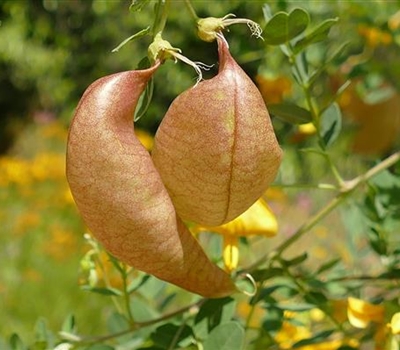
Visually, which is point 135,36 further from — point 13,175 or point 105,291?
point 13,175

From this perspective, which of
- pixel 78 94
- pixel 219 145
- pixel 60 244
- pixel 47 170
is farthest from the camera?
pixel 78 94

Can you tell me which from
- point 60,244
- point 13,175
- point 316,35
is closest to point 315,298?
point 316,35

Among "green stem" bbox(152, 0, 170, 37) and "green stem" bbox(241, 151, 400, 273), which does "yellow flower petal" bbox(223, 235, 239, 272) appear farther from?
"green stem" bbox(152, 0, 170, 37)

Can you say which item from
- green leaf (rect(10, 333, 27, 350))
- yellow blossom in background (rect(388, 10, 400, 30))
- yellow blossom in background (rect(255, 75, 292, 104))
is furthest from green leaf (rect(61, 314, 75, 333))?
yellow blossom in background (rect(388, 10, 400, 30))

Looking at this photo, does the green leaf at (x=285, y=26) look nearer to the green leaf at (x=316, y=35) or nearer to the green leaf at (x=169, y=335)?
the green leaf at (x=316, y=35)

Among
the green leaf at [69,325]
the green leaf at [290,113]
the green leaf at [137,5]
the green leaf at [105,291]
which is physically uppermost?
the green leaf at [137,5]

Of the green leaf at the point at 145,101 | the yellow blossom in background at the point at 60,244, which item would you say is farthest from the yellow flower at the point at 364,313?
the yellow blossom in background at the point at 60,244
